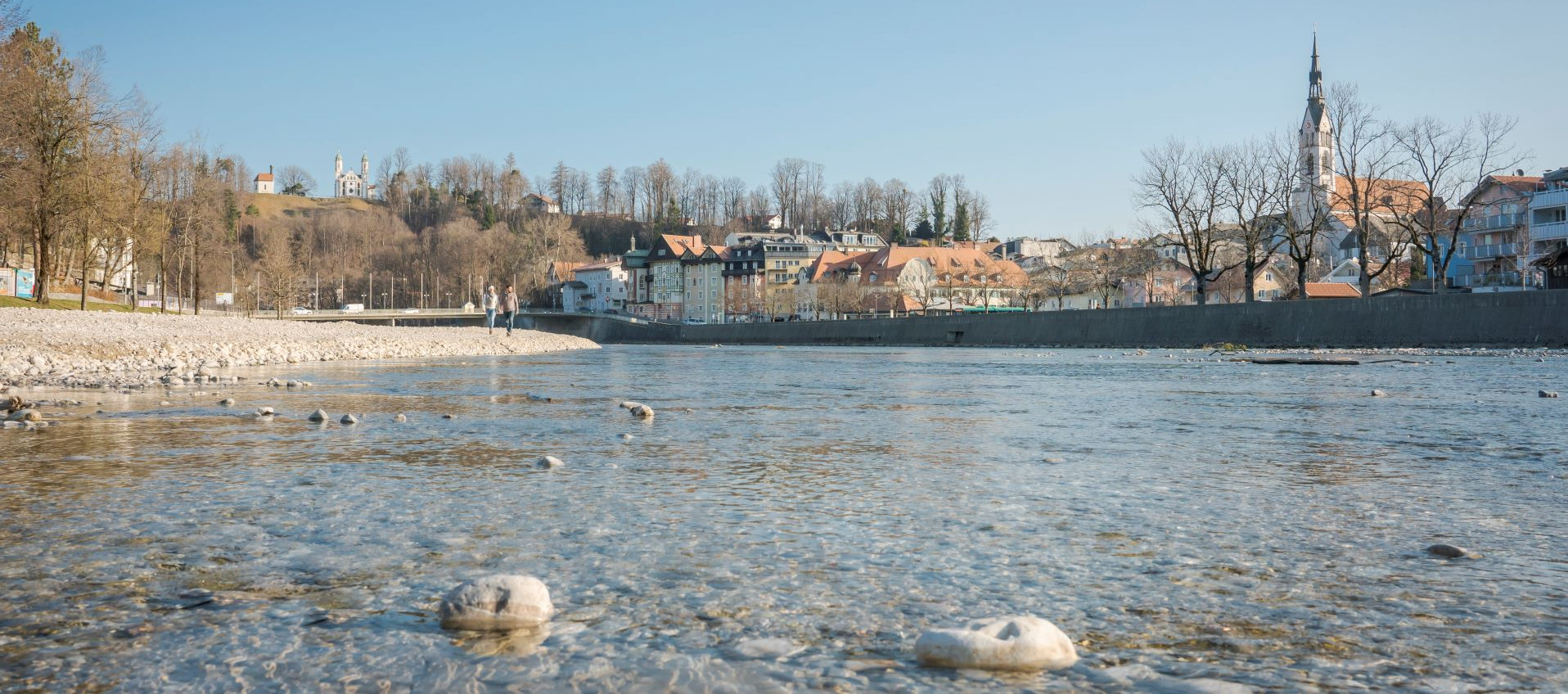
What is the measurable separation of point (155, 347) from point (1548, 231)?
86741mm

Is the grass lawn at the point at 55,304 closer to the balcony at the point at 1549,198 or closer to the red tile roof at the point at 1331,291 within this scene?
the red tile roof at the point at 1331,291

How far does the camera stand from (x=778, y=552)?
14.2ft

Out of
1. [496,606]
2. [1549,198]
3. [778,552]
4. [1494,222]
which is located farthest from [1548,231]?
[496,606]

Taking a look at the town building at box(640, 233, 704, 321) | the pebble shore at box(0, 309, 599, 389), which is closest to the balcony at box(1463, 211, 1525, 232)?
the pebble shore at box(0, 309, 599, 389)

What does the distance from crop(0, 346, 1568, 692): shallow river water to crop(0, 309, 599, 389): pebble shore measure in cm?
1060

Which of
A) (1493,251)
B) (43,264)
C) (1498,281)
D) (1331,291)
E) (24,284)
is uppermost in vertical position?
(1493,251)

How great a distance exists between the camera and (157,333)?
2744 centimetres

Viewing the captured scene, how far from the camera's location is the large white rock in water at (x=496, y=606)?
10.7ft

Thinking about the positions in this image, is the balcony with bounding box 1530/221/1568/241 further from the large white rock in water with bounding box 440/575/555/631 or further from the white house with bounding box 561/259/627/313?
the white house with bounding box 561/259/627/313

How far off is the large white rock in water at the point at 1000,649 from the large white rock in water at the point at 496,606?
3.84ft

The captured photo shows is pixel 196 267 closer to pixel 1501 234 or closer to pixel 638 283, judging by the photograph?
pixel 1501 234

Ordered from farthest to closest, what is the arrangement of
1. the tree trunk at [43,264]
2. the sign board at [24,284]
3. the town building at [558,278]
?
the town building at [558,278]
the sign board at [24,284]
the tree trunk at [43,264]

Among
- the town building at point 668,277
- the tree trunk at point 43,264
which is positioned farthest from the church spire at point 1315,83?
the tree trunk at point 43,264

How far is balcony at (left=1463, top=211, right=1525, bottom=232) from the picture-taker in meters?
82.6
